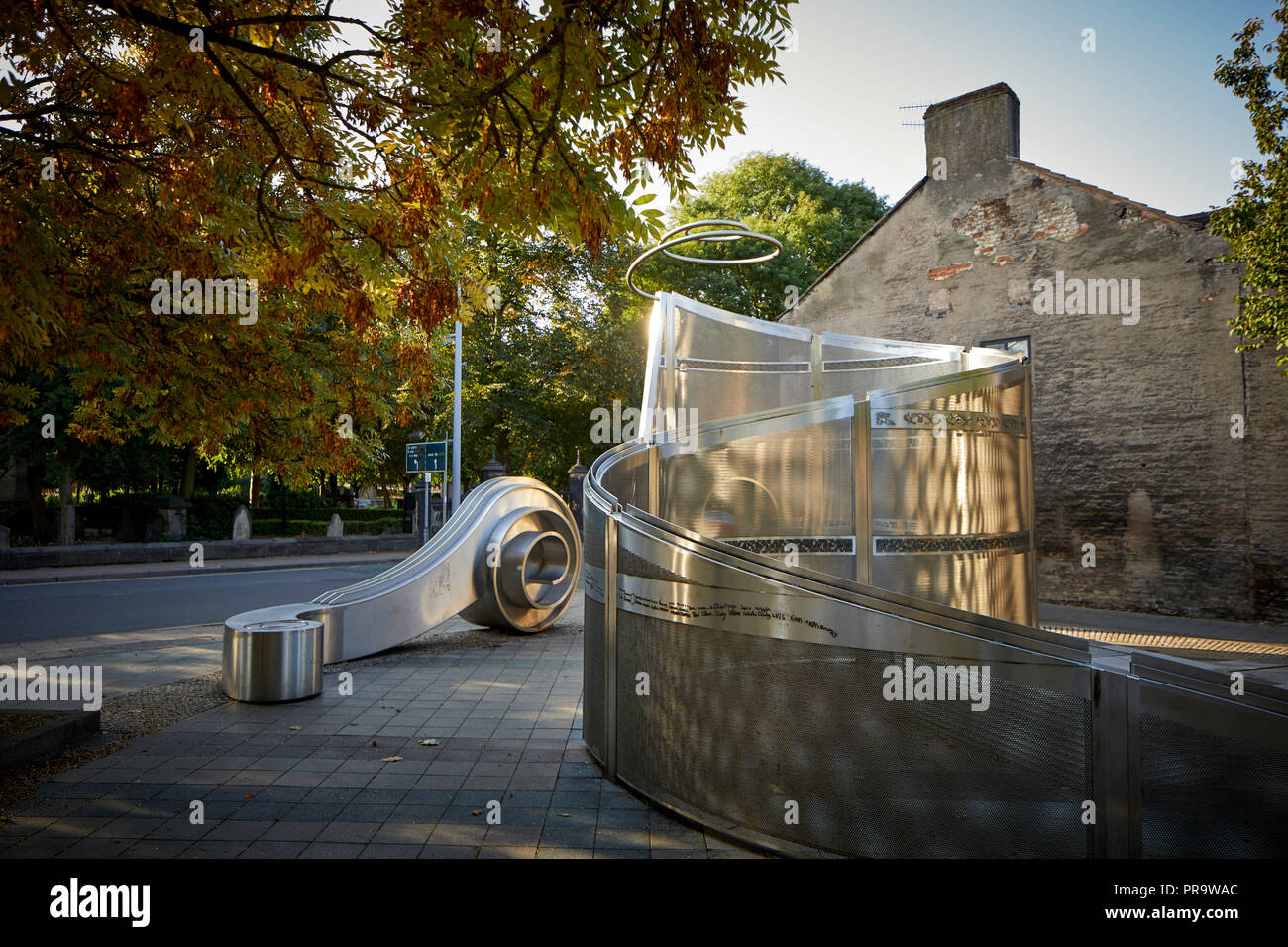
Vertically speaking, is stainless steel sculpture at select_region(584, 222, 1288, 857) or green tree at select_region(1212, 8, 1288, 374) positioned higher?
green tree at select_region(1212, 8, 1288, 374)

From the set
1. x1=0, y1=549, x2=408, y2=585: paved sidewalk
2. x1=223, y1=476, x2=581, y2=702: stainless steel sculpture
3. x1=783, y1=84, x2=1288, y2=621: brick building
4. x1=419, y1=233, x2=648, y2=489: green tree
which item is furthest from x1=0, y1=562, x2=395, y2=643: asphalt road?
x1=783, y1=84, x2=1288, y2=621: brick building

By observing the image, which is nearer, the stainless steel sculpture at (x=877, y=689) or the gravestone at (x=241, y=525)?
the stainless steel sculpture at (x=877, y=689)

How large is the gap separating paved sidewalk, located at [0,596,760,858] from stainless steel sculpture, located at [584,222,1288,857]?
45 cm

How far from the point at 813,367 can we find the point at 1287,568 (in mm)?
8851

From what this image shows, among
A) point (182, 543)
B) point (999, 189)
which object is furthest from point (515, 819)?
point (182, 543)

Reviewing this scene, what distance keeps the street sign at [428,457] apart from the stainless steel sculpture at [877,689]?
16235 mm

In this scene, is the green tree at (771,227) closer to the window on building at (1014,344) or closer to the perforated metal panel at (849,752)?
the window on building at (1014,344)

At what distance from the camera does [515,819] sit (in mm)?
4266

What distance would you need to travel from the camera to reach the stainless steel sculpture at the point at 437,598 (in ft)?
22.4

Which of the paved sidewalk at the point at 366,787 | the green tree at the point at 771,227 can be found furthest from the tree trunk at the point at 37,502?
the paved sidewalk at the point at 366,787

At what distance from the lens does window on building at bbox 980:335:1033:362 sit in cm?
1608

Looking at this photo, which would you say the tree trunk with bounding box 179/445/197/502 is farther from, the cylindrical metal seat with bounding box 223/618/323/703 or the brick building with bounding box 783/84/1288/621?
the cylindrical metal seat with bounding box 223/618/323/703

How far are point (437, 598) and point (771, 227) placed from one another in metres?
25.6

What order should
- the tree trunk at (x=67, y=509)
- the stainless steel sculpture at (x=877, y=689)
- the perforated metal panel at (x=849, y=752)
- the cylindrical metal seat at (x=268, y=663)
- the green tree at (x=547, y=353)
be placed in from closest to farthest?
the stainless steel sculpture at (x=877, y=689)
the perforated metal panel at (x=849, y=752)
the cylindrical metal seat at (x=268, y=663)
the tree trunk at (x=67, y=509)
the green tree at (x=547, y=353)
